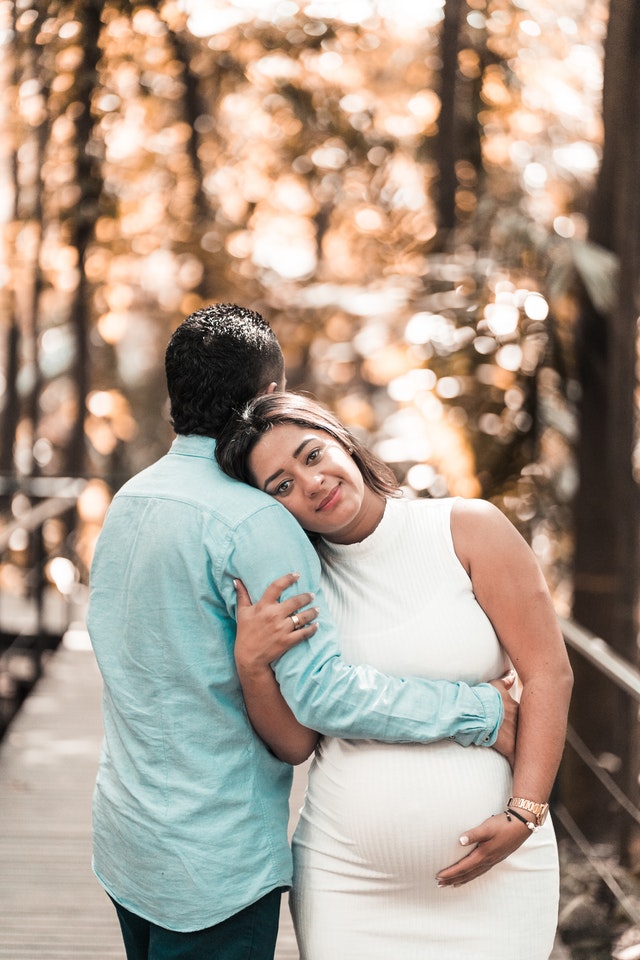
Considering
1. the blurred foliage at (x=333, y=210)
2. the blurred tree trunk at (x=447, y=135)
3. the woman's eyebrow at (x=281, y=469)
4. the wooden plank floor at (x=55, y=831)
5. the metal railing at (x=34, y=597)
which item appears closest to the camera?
the woman's eyebrow at (x=281, y=469)

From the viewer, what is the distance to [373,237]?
8.62 m

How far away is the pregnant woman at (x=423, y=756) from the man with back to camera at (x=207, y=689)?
63 mm

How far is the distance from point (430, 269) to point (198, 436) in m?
4.31

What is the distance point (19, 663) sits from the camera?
7.67 meters

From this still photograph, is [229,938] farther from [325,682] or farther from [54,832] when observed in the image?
[54,832]

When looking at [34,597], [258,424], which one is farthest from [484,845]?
[34,597]

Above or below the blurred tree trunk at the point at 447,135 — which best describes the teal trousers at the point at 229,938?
below

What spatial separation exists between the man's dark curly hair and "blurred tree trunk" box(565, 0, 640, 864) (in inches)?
110

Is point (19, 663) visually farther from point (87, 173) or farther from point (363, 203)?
point (363, 203)

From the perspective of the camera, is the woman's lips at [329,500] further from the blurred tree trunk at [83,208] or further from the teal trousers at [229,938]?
the blurred tree trunk at [83,208]

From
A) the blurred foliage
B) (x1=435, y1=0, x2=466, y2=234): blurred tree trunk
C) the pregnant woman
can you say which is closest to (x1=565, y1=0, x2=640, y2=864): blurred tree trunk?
the blurred foliage

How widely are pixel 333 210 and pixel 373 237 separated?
223cm

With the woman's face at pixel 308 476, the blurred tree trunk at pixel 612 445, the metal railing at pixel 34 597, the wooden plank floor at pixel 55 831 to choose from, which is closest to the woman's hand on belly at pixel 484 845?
the woman's face at pixel 308 476

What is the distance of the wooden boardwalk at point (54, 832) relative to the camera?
3.00 meters
